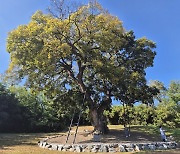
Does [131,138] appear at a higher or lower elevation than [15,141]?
higher

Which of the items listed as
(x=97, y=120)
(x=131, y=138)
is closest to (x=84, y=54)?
(x=97, y=120)

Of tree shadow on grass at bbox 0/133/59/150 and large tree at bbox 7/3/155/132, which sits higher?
large tree at bbox 7/3/155/132

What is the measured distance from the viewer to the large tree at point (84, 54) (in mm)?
17078

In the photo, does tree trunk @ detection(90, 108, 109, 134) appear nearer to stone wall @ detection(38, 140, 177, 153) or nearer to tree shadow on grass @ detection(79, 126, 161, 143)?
tree shadow on grass @ detection(79, 126, 161, 143)

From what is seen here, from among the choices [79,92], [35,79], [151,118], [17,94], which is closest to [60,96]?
[79,92]

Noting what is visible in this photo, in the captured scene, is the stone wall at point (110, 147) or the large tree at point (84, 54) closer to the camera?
the stone wall at point (110, 147)

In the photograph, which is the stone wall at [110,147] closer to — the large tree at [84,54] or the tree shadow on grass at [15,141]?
the tree shadow on grass at [15,141]

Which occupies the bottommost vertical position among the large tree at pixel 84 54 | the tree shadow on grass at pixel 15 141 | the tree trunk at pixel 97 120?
the tree shadow on grass at pixel 15 141

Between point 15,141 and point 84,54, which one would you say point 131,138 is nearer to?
point 84,54

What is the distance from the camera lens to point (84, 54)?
17.8 m

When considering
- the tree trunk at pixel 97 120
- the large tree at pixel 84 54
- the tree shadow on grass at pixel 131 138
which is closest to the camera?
the tree shadow on grass at pixel 131 138

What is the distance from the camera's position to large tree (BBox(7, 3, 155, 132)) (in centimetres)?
1708

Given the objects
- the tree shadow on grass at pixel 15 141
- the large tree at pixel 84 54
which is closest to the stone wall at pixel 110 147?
the tree shadow on grass at pixel 15 141

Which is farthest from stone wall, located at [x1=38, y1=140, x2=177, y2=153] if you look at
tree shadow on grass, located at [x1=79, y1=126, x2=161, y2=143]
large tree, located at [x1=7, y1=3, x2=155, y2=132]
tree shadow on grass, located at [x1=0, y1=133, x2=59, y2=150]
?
large tree, located at [x1=7, y1=3, x2=155, y2=132]
